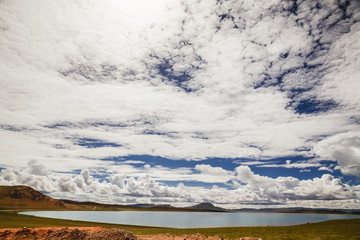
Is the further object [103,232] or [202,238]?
[202,238]

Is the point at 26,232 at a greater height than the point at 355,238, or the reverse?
the point at 355,238

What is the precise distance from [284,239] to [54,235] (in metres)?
29.4

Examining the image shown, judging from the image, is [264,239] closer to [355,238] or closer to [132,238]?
[355,238]

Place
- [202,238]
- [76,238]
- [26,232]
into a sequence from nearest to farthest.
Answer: [76,238] → [202,238] → [26,232]

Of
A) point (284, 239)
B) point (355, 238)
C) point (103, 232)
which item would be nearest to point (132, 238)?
point (103, 232)

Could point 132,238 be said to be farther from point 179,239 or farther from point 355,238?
point 355,238

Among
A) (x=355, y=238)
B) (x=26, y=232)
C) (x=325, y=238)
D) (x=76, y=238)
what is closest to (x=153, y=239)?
(x=76, y=238)

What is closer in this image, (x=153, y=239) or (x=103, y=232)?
(x=103, y=232)

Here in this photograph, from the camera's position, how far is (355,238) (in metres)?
28.9

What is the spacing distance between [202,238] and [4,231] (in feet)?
86.6

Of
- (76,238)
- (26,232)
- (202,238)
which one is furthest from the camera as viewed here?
(26,232)

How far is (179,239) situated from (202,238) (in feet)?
9.77

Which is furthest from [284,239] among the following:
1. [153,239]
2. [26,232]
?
[26,232]

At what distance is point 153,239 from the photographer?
96.6 feet
